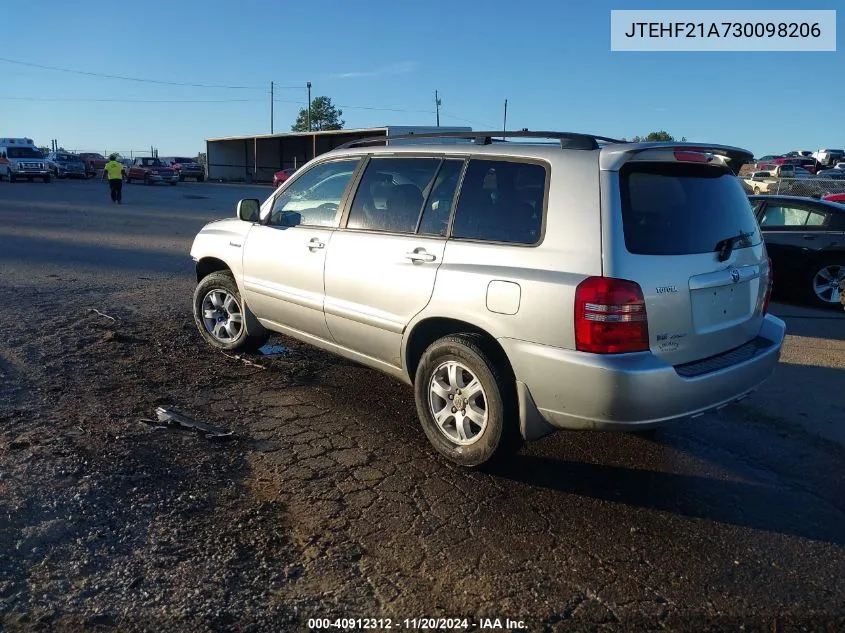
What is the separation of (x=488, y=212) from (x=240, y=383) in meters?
2.60

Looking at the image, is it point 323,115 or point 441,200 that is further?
point 323,115

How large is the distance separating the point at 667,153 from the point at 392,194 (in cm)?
176

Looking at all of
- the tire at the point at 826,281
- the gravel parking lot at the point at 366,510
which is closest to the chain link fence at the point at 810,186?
the tire at the point at 826,281

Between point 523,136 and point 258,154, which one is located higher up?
point 258,154

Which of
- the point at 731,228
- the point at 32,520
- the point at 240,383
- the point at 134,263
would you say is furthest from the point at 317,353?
the point at 134,263

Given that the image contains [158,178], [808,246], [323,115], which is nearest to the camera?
[808,246]

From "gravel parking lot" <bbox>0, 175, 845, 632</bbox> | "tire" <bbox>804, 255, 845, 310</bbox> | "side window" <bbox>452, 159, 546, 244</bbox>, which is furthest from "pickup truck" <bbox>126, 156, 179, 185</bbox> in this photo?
"side window" <bbox>452, 159, 546, 244</bbox>

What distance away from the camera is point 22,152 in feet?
133

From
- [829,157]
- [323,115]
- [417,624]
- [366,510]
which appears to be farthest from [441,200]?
[323,115]

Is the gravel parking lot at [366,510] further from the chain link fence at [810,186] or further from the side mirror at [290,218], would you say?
the chain link fence at [810,186]

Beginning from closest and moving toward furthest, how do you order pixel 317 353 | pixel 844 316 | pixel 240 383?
pixel 240 383, pixel 317 353, pixel 844 316

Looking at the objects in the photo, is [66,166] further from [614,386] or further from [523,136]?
[614,386]

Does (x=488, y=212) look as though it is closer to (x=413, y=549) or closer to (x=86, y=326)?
(x=413, y=549)

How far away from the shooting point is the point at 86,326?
7.14 m
